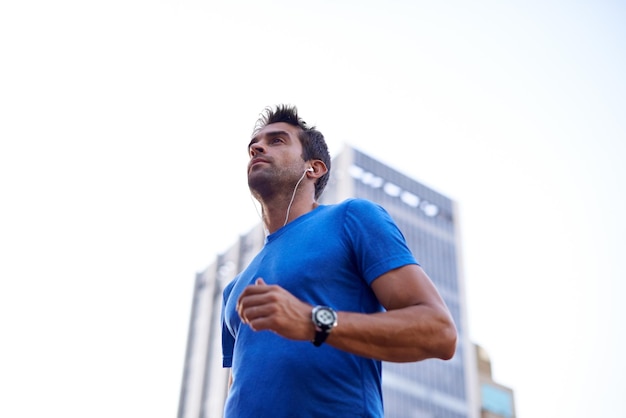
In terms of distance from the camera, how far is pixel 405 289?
3092 mm

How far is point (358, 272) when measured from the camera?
3.34m

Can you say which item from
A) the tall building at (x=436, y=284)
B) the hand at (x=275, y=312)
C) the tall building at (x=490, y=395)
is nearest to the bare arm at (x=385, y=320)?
the hand at (x=275, y=312)

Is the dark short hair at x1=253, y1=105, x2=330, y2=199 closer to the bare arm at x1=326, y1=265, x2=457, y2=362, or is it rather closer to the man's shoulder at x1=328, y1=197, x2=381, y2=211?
the man's shoulder at x1=328, y1=197, x2=381, y2=211

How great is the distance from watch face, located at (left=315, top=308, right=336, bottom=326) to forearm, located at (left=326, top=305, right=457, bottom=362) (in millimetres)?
28

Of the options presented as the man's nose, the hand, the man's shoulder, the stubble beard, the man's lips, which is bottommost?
the hand

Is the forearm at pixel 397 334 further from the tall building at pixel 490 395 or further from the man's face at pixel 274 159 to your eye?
the tall building at pixel 490 395

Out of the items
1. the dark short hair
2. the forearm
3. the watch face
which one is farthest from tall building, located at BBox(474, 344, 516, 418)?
the watch face

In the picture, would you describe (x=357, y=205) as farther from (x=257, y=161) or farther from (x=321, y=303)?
(x=257, y=161)

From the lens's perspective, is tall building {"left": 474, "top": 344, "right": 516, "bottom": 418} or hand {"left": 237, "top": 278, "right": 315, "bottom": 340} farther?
tall building {"left": 474, "top": 344, "right": 516, "bottom": 418}

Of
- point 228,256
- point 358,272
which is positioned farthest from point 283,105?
point 228,256

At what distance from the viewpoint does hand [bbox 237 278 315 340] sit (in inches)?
105

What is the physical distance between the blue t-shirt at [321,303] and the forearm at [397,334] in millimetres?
237

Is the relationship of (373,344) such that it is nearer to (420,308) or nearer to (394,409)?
A: (420,308)

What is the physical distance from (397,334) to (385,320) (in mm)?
62
